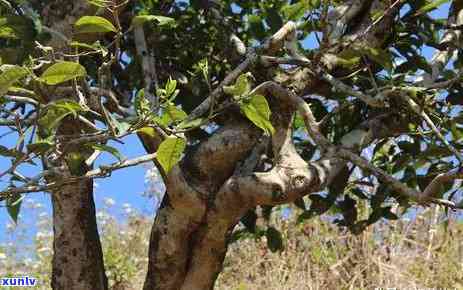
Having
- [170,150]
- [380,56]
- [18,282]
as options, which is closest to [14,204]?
[170,150]

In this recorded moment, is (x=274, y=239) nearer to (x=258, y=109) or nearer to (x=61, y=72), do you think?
(x=258, y=109)

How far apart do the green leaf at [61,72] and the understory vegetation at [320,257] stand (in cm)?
310

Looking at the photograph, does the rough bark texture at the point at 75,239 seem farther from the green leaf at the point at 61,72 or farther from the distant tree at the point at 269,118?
the green leaf at the point at 61,72

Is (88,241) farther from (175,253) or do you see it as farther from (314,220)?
(314,220)

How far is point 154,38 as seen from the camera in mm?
2686

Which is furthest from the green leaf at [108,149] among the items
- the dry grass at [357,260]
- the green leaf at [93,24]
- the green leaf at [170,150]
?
the dry grass at [357,260]

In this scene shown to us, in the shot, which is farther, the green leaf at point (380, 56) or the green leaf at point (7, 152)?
the green leaf at point (380, 56)

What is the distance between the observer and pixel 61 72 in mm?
1391

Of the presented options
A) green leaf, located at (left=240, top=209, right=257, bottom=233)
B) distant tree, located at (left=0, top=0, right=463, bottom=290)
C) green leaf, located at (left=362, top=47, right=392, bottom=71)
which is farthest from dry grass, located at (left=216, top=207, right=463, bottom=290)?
green leaf, located at (left=362, top=47, right=392, bottom=71)

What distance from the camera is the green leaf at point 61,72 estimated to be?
1.38 metres

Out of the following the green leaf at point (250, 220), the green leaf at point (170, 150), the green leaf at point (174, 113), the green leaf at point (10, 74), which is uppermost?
the green leaf at point (250, 220)

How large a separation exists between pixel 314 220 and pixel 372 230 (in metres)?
0.43

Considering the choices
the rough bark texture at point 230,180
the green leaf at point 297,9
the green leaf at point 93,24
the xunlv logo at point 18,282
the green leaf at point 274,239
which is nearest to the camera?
the green leaf at point 93,24

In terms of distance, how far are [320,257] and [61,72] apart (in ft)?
Result: 11.7
